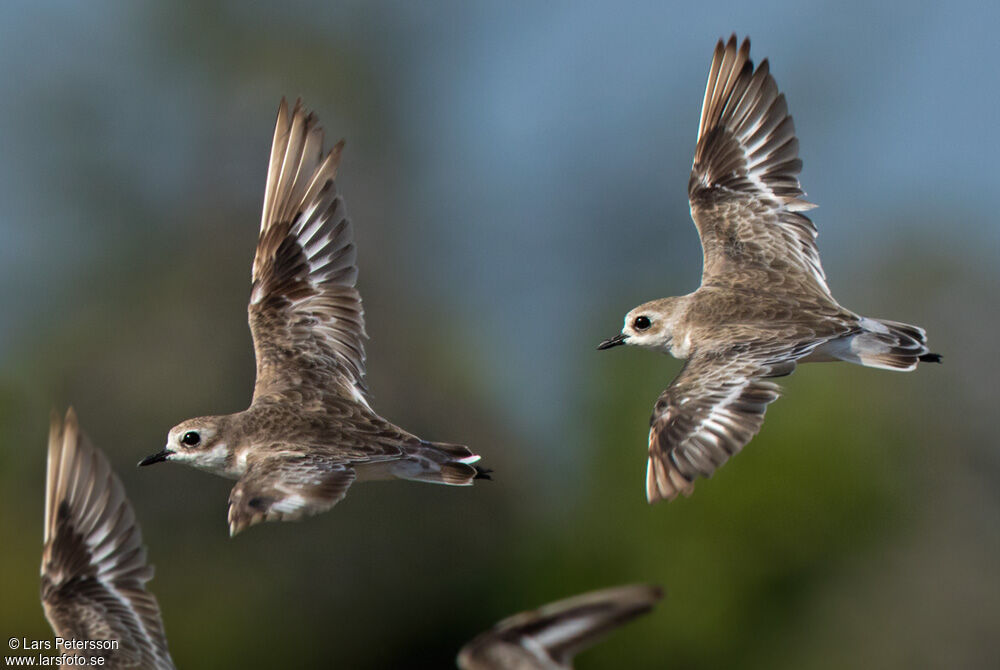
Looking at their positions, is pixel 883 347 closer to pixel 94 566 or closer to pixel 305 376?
pixel 305 376

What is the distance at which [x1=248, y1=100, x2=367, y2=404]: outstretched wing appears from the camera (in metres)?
9.86

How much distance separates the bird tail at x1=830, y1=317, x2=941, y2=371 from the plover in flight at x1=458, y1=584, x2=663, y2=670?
417 centimetres

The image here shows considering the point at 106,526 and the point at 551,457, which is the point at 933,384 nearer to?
the point at 551,457

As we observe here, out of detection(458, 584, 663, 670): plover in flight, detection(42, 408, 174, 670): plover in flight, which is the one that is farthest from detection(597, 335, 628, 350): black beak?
detection(458, 584, 663, 670): plover in flight

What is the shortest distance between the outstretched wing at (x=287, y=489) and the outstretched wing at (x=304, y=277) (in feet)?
5.38

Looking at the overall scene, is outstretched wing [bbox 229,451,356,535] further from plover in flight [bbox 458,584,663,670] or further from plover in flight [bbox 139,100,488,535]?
plover in flight [bbox 458,584,663,670]

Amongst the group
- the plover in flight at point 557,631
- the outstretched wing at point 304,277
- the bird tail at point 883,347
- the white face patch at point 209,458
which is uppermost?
the outstretched wing at point 304,277

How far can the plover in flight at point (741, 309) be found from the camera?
27.9 ft

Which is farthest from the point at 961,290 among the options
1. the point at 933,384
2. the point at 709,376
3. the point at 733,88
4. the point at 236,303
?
the point at 709,376

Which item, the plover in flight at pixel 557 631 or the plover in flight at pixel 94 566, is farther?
the plover in flight at pixel 94 566

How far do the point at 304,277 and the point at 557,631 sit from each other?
5.04 m

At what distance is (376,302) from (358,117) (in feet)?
30.7

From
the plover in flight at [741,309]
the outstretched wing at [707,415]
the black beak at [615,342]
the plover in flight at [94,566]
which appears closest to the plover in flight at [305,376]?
the plover in flight at [94,566]

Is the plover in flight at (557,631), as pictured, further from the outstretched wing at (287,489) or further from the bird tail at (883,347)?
the bird tail at (883,347)
